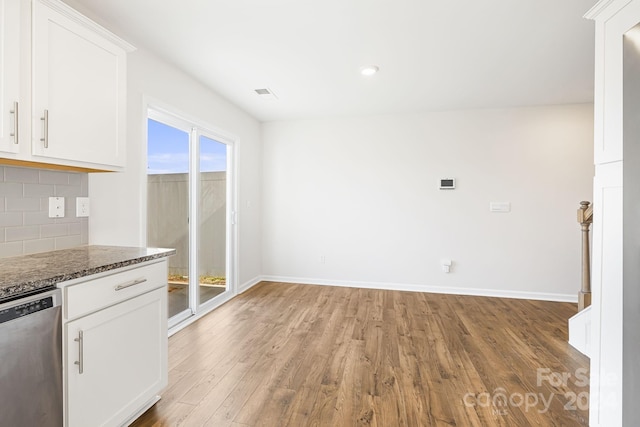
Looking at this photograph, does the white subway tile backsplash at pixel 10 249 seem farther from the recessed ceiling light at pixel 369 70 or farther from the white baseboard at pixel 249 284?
the recessed ceiling light at pixel 369 70

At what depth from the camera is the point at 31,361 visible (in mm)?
1202

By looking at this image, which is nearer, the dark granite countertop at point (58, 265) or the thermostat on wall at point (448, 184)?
the dark granite countertop at point (58, 265)

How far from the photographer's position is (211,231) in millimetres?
3770

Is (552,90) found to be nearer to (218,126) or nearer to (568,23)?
(568,23)

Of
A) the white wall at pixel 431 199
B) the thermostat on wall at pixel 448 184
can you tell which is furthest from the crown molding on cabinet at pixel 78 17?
the thermostat on wall at pixel 448 184

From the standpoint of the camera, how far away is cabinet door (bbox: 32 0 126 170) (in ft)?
5.01

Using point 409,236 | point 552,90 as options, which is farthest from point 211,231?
point 552,90

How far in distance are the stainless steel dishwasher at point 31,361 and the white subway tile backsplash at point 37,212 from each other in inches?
29.6

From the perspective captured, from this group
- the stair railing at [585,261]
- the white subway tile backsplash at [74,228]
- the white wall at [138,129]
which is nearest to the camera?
the white subway tile backsplash at [74,228]

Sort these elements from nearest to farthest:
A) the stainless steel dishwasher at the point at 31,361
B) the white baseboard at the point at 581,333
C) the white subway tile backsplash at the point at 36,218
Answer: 1. the stainless steel dishwasher at the point at 31,361
2. the white subway tile backsplash at the point at 36,218
3. the white baseboard at the point at 581,333

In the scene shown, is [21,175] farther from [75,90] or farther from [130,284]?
[130,284]

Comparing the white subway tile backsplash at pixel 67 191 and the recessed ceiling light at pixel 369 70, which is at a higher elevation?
the recessed ceiling light at pixel 369 70

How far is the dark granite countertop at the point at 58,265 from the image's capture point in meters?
1.18

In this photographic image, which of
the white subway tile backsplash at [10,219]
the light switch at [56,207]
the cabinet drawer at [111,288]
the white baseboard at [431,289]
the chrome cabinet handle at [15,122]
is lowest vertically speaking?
the white baseboard at [431,289]
